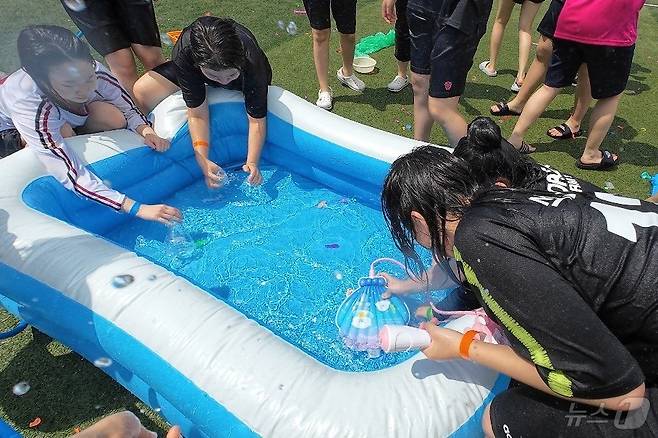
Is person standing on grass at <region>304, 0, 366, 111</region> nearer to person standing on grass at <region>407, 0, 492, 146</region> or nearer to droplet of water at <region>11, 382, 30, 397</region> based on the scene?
person standing on grass at <region>407, 0, 492, 146</region>

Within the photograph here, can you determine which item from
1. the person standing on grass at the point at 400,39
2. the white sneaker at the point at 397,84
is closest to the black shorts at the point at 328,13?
the person standing on grass at the point at 400,39

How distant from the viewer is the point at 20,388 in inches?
90.2

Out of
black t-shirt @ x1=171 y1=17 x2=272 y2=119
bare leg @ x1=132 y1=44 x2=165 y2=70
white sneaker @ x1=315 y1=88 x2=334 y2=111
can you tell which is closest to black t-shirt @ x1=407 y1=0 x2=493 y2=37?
A: black t-shirt @ x1=171 y1=17 x2=272 y2=119

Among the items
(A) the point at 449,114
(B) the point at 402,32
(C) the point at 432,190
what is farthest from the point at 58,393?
(B) the point at 402,32

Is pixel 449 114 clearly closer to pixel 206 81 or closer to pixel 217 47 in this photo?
pixel 217 47

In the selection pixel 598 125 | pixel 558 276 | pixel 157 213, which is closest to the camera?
pixel 558 276

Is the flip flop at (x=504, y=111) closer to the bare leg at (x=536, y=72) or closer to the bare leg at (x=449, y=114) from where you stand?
the bare leg at (x=536, y=72)

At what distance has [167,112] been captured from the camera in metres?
3.34

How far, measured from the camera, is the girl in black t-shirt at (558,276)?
1.20 metres

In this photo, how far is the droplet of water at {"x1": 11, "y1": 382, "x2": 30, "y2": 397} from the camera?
7.47ft

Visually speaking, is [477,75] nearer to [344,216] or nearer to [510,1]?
[510,1]

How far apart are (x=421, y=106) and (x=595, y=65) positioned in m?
1.06

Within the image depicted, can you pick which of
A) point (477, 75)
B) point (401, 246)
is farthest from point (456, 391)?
point (477, 75)

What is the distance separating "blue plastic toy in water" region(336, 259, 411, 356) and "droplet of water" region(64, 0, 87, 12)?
2.38 metres
